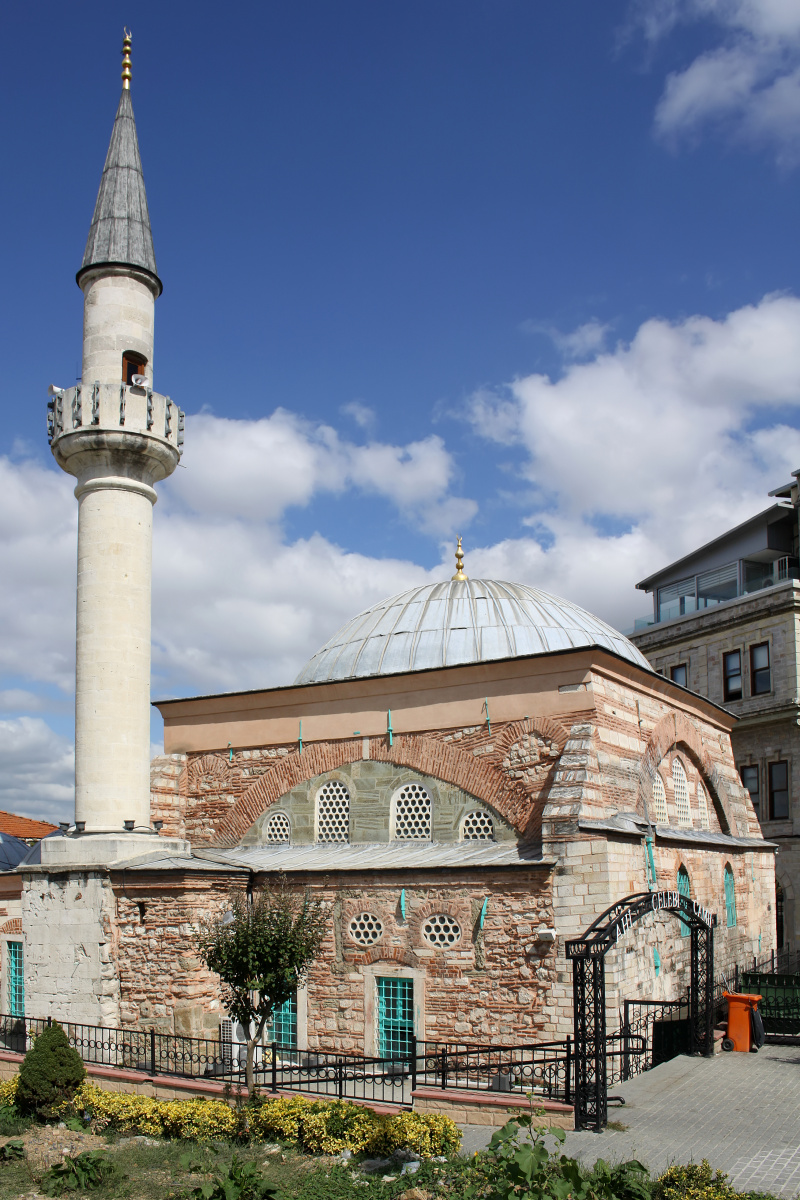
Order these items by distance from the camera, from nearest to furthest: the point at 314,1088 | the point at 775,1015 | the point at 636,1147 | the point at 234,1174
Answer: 1. the point at 234,1174
2. the point at 636,1147
3. the point at 314,1088
4. the point at 775,1015

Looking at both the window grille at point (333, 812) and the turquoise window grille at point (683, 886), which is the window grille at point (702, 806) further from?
the window grille at point (333, 812)

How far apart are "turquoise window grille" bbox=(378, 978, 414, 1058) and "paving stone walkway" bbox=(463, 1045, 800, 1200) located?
2988mm

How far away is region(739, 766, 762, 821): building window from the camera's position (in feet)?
84.9

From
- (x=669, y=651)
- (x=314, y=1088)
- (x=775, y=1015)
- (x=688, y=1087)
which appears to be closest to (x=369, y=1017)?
(x=314, y=1088)

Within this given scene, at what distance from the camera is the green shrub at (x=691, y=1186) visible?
766 cm

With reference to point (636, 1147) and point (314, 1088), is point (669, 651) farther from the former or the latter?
point (636, 1147)

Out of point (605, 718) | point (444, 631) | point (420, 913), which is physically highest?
point (444, 631)

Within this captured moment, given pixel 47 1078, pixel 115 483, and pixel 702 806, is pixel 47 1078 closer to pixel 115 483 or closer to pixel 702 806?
pixel 115 483

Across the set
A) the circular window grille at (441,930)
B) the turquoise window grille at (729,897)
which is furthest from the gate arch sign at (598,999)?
the turquoise window grille at (729,897)

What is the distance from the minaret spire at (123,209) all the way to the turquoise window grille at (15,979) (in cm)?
1197

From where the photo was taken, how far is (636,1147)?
998 cm

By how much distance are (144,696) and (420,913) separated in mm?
5768

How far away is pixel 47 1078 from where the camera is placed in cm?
1291

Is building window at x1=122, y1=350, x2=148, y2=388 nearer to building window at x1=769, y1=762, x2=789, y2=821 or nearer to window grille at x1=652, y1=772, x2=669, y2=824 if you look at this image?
window grille at x1=652, y1=772, x2=669, y2=824
